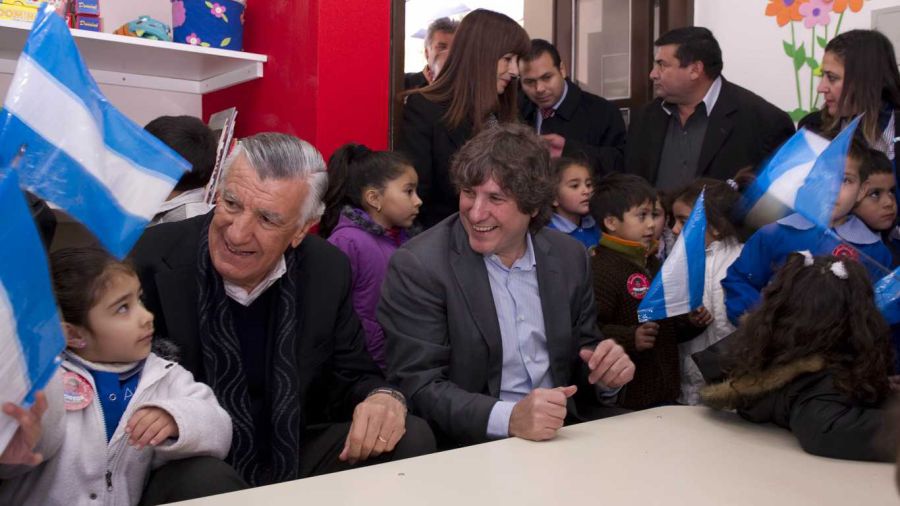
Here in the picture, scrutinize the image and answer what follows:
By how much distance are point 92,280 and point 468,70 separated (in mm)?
2035

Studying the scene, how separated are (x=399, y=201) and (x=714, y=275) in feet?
3.82

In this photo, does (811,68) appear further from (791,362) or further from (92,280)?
(92,280)

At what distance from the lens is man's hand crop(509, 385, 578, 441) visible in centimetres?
186

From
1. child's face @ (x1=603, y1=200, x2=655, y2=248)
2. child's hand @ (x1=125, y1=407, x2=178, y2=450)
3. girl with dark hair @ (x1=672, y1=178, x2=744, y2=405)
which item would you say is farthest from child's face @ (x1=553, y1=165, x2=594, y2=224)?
child's hand @ (x1=125, y1=407, x2=178, y2=450)

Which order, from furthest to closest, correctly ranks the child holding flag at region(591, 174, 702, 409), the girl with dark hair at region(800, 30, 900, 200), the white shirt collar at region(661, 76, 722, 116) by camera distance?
the white shirt collar at region(661, 76, 722, 116), the girl with dark hair at region(800, 30, 900, 200), the child holding flag at region(591, 174, 702, 409)

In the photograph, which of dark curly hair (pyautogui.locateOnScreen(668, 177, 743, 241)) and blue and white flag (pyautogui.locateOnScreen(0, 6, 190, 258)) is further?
dark curly hair (pyautogui.locateOnScreen(668, 177, 743, 241))

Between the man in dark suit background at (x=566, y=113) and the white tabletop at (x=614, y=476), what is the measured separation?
88.7 inches

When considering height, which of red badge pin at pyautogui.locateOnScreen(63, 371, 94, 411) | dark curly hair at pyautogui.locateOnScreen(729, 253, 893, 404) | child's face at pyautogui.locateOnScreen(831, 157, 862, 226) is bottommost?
red badge pin at pyautogui.locateOnScreen(63, 371, 94, 411)

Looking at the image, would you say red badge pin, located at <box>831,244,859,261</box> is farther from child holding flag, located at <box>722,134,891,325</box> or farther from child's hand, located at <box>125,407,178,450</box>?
child's hand, located at <box>125,407,178,450</box>

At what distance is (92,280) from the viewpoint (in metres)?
1.78

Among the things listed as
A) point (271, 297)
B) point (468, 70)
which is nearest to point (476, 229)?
point (271, 297)

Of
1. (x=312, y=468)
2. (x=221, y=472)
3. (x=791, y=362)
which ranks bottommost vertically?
(x=312, y=468)

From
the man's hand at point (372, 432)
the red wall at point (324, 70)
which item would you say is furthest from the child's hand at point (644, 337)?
the red wall at point (324, 70)

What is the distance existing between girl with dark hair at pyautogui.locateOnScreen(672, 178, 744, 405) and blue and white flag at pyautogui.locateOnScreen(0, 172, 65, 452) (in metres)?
2.38
